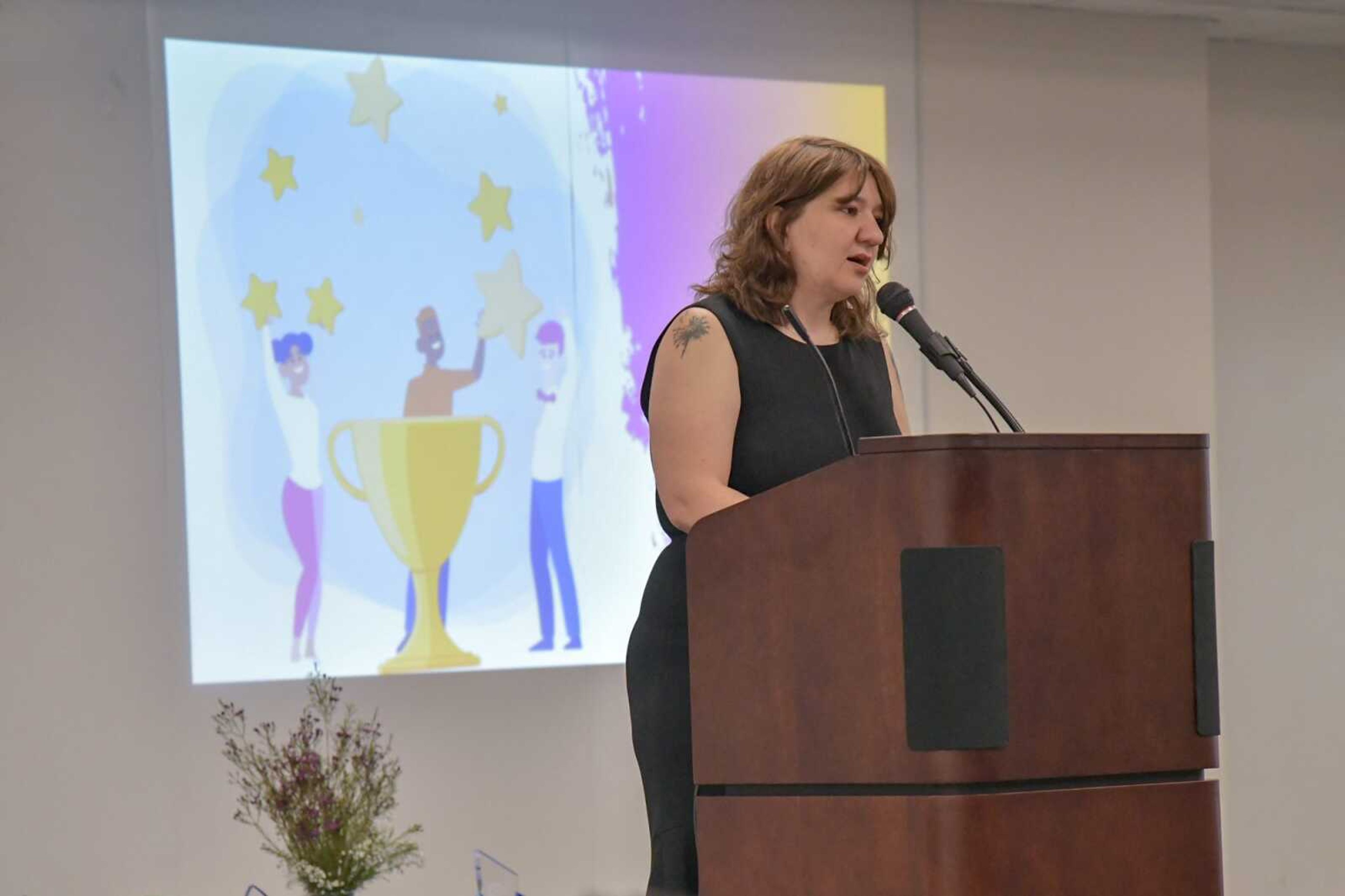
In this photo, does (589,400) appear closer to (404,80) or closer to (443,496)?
(443,496)

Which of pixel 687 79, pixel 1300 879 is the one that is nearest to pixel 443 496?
pixel 687 79

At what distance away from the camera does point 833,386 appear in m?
1.95

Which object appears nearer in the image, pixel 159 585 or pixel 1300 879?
pixel 159 585

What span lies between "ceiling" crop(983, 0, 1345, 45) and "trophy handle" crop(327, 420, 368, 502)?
2.33 m

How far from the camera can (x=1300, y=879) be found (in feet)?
16.0

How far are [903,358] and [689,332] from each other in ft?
8.00

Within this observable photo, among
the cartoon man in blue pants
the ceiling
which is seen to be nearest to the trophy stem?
the cartoon man in blue pants

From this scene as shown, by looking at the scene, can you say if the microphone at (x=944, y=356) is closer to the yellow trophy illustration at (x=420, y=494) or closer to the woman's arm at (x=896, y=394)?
the woman's arm at (x=896, y=394)

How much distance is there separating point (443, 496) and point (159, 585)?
74 centimetres

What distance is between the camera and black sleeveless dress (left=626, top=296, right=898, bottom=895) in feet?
6.26

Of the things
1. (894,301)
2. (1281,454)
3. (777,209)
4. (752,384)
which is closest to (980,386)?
(894,301)

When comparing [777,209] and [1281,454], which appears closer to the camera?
[777,209]

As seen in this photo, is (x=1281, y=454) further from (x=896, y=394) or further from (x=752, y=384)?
(x=752, y=384)

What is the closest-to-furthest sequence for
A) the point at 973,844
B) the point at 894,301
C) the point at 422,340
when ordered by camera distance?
the point at 973,844
the point at 894,301
the point at 422,340
